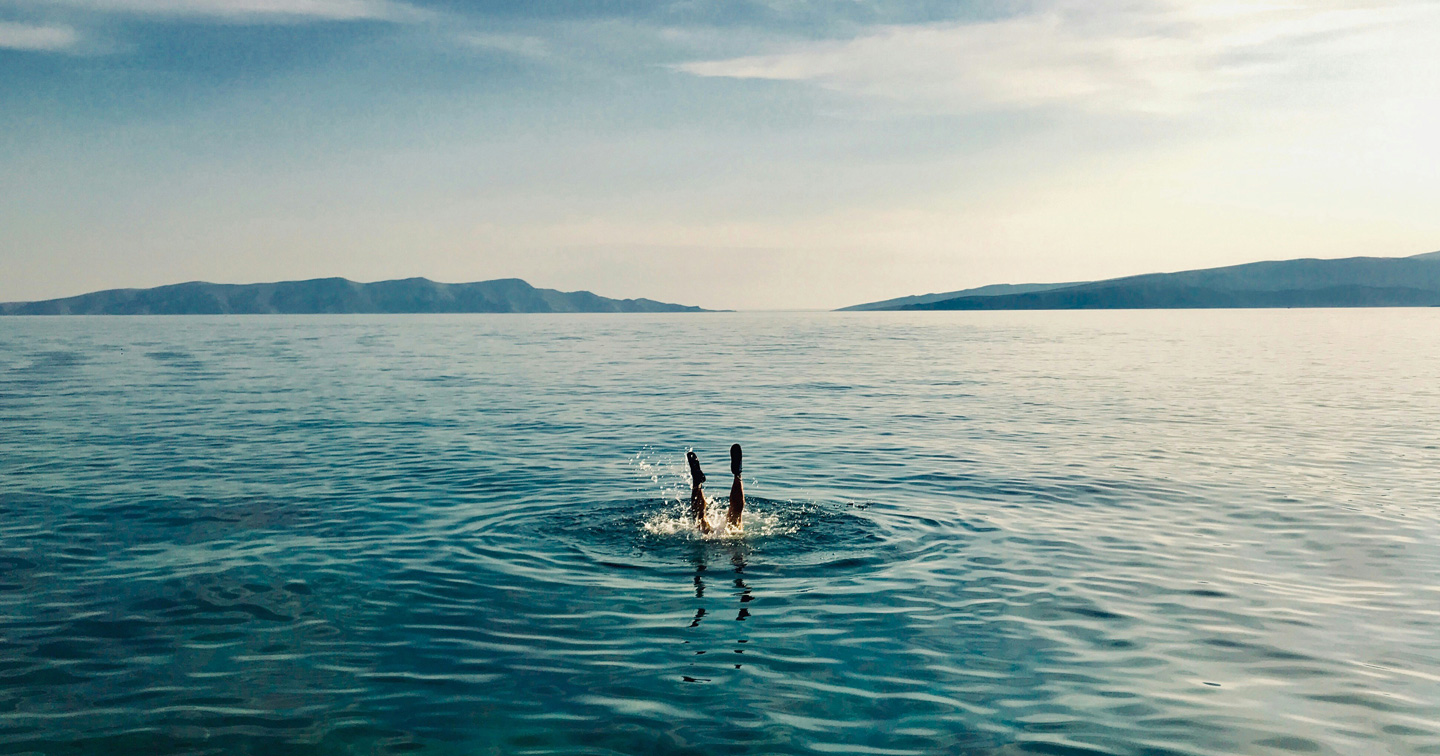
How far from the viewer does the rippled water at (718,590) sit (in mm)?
9344

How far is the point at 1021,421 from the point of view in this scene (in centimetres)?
3562

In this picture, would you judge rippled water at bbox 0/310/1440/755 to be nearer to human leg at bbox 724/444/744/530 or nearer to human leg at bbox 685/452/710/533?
human leg at bbox 685/452/710/533

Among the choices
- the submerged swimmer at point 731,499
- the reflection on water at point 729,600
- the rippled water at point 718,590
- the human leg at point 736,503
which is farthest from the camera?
the human leg at point 736,503

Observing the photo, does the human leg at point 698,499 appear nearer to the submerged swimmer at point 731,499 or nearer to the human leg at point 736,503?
the submerged swimmer at point 731,499

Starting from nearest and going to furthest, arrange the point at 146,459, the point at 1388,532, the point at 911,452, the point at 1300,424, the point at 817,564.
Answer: the point at 817,564 → the point at 1388,532 → the point at 146,459 → the point at 911,452 → the point at 1300,424

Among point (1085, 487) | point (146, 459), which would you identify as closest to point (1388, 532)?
point (1085, 487)

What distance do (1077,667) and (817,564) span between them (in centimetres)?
521

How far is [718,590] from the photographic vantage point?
542 inches

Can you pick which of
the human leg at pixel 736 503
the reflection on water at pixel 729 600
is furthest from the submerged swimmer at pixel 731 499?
the reflection on water at pixel 729 600

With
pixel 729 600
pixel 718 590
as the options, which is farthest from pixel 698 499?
pixel 729 600

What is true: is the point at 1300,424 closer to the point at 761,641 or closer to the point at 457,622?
the point at 761,641

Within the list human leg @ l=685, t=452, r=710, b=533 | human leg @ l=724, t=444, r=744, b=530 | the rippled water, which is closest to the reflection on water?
the rippled water

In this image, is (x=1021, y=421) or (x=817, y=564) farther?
(x=1021, y=421)

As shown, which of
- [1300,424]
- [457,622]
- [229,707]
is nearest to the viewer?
[229,707]
